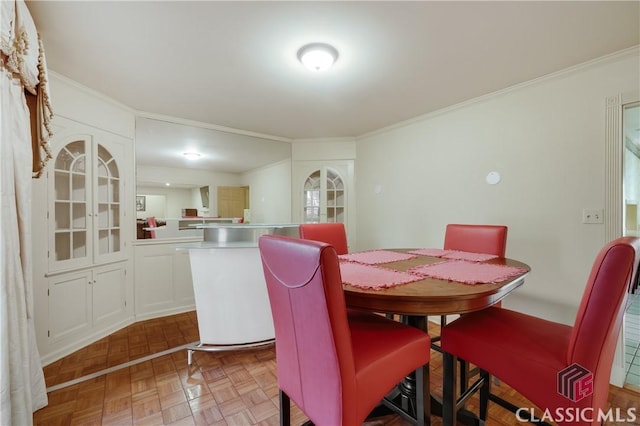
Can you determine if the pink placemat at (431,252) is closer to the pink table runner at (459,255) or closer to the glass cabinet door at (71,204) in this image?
the pink table runner at (459,255)

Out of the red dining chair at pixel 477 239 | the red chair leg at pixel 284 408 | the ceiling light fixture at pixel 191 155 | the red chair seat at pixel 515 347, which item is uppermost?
the ceiling light fixture at pixel 191 155

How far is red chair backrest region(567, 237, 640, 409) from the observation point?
33.5 inches

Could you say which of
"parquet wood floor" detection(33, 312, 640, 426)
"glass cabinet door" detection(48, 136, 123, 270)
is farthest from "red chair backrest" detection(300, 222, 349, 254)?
"glass cabinet door" detection(48, 136, 123, 270)

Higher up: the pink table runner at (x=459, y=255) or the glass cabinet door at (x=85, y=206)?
the glass cabinet door at (x=85, y=206)

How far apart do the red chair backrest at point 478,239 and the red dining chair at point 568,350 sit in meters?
0.79

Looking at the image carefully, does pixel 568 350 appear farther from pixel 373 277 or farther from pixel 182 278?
pixel 182 278

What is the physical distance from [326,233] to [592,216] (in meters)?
1.99

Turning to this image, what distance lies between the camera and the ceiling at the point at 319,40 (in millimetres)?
1461

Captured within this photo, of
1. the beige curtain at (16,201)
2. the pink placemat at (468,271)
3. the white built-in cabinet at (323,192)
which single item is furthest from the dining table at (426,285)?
the white built-in cabinet at (323,192)

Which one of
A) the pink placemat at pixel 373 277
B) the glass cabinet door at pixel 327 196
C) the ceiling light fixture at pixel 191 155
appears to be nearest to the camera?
the pink placemat at pixel 373 277

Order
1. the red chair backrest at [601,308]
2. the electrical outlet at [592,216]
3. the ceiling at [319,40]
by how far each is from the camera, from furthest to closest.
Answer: the electrical outlet at [592,216], the ceiling at [319,40], the red chair backrest at [601,308]

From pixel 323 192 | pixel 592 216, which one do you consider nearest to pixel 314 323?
pixel 592 216

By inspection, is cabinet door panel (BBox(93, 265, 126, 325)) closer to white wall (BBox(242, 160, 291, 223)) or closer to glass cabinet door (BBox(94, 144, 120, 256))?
glass cabinet door (BBox(94, 144, 120, 256))

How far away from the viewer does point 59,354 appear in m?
2.18
